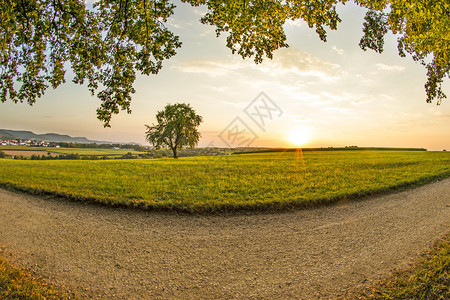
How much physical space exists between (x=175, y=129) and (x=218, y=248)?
3900 centimetres

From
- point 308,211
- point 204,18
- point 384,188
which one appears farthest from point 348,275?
point 204,18

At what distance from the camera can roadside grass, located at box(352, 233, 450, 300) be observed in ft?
11.7

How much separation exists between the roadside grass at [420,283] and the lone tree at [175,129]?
3988 cm

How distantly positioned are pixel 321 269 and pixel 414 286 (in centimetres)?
146

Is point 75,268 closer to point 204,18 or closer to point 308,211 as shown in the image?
point 308,211

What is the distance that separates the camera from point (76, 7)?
7.78 m

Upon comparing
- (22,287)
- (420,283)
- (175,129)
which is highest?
(175,129)

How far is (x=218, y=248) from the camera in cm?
A: 543

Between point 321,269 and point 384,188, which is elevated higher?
point 384,188

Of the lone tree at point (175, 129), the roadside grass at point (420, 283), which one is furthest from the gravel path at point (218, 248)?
the lone tree at point (175, 129)

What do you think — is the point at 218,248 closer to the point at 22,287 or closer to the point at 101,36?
the point at 22,287

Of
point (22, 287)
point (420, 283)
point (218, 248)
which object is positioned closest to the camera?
point (420, 283)

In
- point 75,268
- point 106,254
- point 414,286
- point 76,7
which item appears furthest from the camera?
point 76,7

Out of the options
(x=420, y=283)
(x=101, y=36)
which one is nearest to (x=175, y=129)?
(x=101, y=36)
